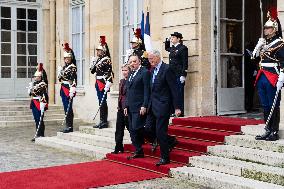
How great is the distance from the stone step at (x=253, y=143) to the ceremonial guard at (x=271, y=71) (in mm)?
91

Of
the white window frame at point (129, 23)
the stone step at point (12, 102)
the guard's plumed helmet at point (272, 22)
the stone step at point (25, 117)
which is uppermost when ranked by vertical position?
the white window frame at point (129, 23)

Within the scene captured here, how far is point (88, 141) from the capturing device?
10.3m

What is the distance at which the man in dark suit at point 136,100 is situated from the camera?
816 cm

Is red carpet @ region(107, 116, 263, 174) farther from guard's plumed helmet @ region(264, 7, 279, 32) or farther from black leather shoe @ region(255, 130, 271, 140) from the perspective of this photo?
guard's plumed helmet @ region(264, 7, 279, 32)

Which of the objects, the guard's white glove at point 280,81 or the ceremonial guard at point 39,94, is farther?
the ceremonial guard at point 39,94

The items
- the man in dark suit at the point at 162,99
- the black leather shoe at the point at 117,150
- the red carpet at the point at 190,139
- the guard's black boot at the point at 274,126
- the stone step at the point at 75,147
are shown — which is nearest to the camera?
the guard's black boot at the point at 274,126

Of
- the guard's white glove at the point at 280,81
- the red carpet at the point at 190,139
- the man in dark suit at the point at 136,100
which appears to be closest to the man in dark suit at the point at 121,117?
the red carpet at the point at 190,139

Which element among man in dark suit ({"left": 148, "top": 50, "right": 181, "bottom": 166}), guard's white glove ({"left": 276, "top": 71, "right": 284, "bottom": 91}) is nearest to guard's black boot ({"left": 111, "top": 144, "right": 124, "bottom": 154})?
man in dark suit ({"left": 148, "top": 50, "right": 181, "bottom": 166})

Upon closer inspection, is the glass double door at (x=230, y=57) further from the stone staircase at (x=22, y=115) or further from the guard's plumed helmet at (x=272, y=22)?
the stone staircase at (x=22, y=115)

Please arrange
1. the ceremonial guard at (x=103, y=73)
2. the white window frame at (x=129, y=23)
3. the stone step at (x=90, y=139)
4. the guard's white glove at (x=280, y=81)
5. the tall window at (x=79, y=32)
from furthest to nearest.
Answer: the tall window at (x=79, y=32)
the white window frame at (x=129, y=23)
the ceremonial guard at (x=103, y=73)
the stone step at (x=90, y=139)
the guard's white glove at (x=280, y=81)

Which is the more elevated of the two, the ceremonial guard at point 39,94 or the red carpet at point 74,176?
the ceremonial guard at point 39,94

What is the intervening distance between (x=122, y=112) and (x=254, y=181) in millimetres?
3021

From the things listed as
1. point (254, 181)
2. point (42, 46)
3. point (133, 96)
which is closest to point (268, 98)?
point (254, 181)

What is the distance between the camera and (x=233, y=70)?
36.1 ft
